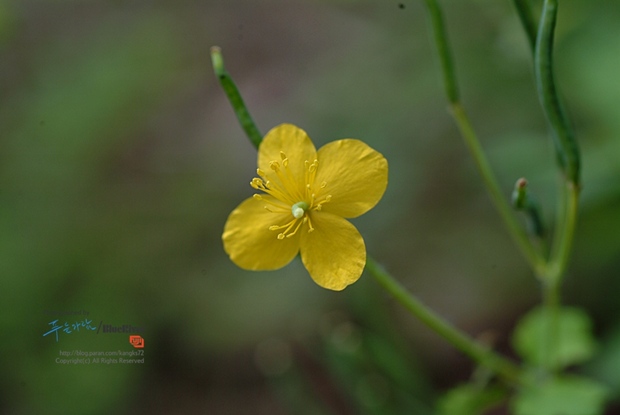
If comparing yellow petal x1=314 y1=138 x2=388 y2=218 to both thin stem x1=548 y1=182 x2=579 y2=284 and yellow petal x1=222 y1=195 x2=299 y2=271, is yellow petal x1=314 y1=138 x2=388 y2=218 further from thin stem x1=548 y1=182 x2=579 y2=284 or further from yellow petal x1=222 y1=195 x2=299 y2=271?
thin stem x1=548 y1=182 x2=579 y2=284

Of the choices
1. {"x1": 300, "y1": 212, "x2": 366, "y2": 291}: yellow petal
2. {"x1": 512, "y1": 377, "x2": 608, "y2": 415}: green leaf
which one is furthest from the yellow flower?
{"x1": 512, "y1": 377, "x2": 608, "y2": 415}: green leaf

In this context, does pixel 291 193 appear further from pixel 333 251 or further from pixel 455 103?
pixel 455 103

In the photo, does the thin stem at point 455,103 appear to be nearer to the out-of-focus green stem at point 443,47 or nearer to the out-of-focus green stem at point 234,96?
the out-of-focus green stem at point 443,47

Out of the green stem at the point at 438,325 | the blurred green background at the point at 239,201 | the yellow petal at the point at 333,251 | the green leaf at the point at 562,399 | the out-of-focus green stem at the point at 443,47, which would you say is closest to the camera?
the yellow petal at the point at 333,251

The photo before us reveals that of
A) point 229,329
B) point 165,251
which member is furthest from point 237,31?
point 229,329

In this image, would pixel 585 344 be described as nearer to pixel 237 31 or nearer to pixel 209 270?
pixel 209 270

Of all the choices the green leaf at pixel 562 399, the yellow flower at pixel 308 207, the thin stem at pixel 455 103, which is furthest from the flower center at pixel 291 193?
the green leaf at pixel 562 399
